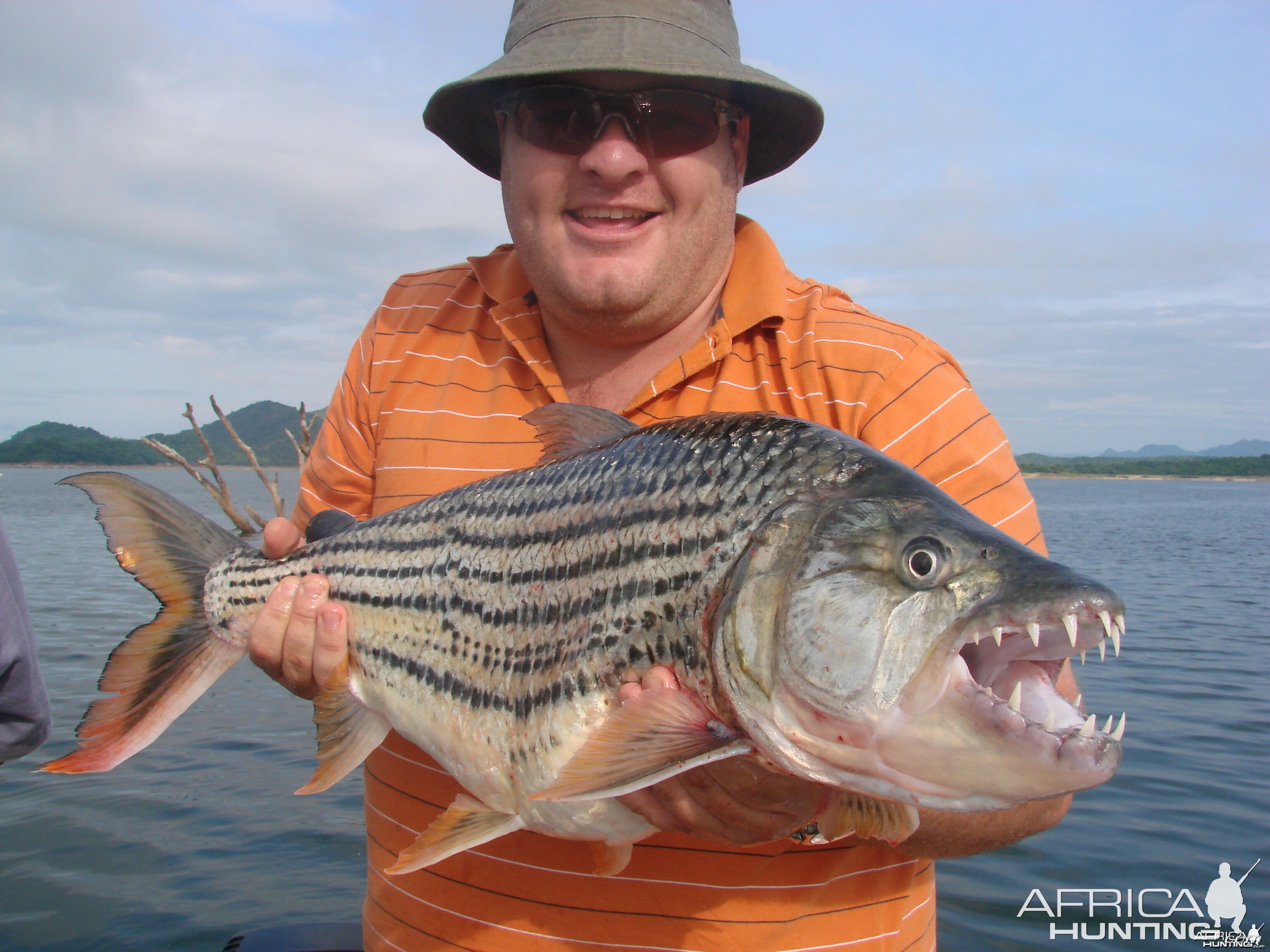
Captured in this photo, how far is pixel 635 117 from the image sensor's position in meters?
2.82

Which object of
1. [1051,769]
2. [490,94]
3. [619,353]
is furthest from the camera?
[490,94]

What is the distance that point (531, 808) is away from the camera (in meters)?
2.15

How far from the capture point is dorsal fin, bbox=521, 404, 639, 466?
2.42 m

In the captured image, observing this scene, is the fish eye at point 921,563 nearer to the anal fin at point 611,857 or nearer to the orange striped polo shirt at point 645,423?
the orange striped polo shirt at point 645,423

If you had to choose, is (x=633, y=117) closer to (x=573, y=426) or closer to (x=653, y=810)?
(x=573, y=426)

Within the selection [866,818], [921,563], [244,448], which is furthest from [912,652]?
[244,448]

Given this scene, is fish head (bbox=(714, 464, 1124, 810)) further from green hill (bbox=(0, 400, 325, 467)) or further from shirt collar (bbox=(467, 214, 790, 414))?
green hill (bbox=(0, 400, 325, 467))

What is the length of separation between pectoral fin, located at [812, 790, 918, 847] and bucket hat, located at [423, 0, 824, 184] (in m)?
2.22

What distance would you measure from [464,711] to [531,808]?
35 centimetres

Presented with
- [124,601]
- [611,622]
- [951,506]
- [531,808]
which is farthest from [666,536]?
[124,601]

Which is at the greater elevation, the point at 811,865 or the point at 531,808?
the point at 531,808

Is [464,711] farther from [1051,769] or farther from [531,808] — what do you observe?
[1051,769]

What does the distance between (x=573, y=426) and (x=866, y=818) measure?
1300mm

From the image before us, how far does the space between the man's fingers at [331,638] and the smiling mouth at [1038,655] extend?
186 centimetres
